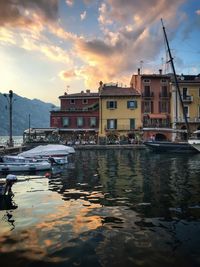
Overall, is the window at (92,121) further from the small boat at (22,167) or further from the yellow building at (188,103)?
the small boat at (22,167)

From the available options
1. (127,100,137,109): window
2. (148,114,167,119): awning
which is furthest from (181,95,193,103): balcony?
(127,100,137,109): window

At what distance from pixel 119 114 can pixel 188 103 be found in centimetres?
1624

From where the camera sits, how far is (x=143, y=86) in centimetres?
7431

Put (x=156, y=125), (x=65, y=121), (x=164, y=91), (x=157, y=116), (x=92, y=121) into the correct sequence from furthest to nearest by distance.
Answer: (x=164, y=91)
(x=92, y=121)
(x=65, y=121)
(x=157, y=116)
(x=156, y=125)

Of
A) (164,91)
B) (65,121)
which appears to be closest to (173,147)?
(164,91)

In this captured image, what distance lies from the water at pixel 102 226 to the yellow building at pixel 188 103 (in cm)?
5393

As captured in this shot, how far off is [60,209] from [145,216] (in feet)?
13.0

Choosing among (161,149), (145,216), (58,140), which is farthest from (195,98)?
(145,216)

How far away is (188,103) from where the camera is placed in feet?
241

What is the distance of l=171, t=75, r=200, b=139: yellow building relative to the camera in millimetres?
72625

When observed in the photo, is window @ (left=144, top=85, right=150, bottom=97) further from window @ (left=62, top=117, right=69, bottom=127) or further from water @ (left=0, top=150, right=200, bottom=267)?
water @ (left=0, top=150, right=200, bottom=267)

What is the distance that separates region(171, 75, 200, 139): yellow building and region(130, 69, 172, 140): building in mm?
1647

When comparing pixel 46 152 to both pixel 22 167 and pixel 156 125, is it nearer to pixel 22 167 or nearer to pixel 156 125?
pixel 22 167

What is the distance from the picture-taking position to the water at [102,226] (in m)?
9.09
